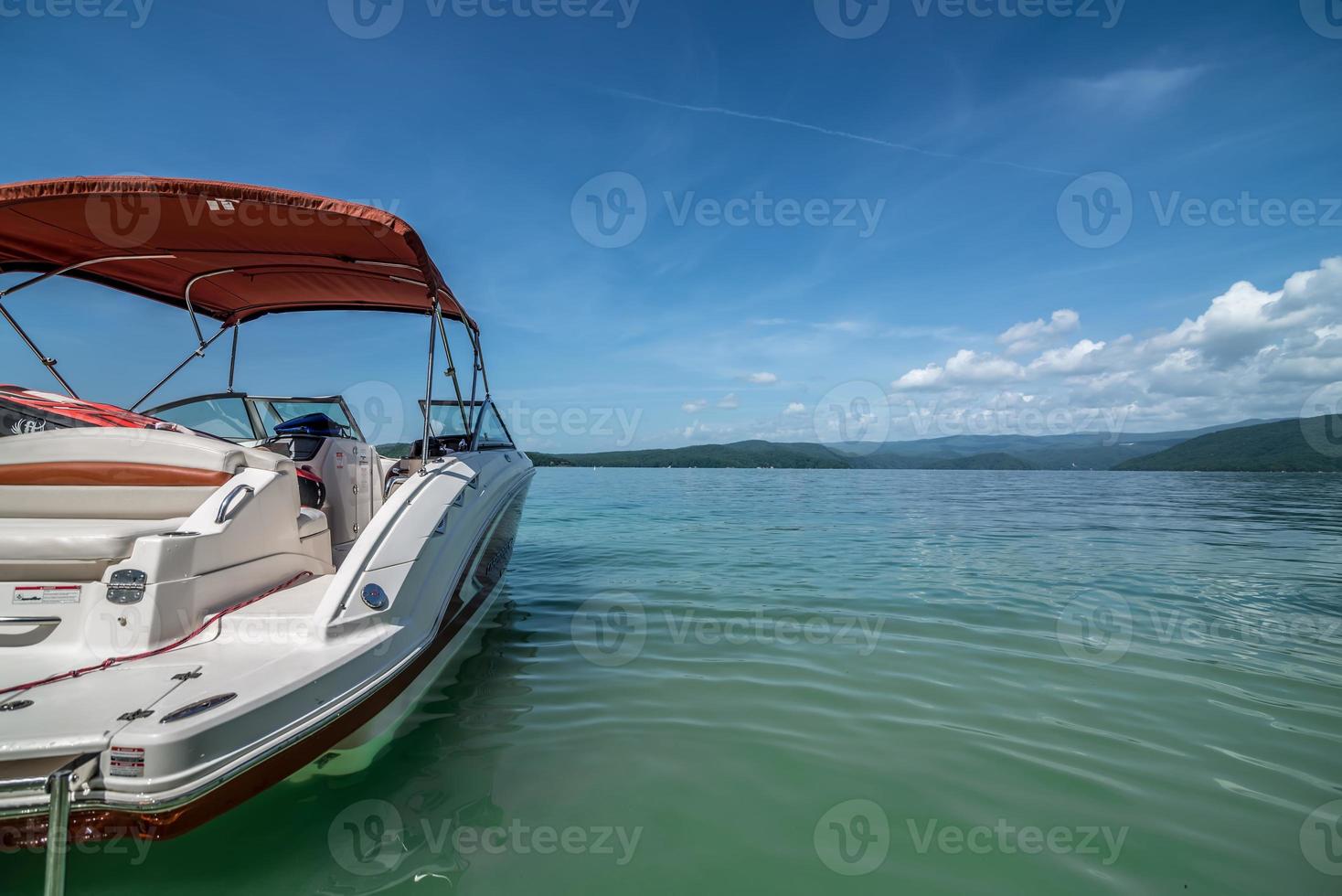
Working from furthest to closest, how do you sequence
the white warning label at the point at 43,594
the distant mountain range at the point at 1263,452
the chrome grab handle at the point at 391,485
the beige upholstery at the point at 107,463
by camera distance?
the distant mountain range at the point at 1263,452 < the chrome grab handle at the point at 391,485 < the beige upholstery at the point at 107,463 < the white warning label at the point at 43,594

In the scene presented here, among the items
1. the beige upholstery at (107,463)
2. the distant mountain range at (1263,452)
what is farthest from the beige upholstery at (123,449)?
the distant mountain range at (1263,452)

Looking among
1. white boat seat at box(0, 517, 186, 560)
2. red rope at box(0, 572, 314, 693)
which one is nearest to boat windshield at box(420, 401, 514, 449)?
red rope at box(0, 572, 314, 693)

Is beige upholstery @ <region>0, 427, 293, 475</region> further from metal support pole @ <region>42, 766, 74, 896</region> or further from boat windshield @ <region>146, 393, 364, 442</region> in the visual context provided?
boat windshield @ <region>146, 393, 364, 442</region>

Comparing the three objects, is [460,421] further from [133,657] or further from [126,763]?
[126,763]

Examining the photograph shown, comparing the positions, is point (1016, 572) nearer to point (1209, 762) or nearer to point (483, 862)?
point (1209, 762)

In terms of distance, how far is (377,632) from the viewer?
2.69 m

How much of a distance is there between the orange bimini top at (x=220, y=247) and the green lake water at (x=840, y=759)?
8.94ft

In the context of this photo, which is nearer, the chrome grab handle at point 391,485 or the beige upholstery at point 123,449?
the beige upholstery at point 123,449

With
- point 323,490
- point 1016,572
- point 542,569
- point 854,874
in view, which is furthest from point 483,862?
Answer: point 1016,572

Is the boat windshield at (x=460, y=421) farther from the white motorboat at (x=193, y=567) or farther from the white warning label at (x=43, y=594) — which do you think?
the white warning label at (x=43, y=594)

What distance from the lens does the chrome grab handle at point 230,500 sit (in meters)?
2.66

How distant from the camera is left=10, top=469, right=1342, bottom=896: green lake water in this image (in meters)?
2.17

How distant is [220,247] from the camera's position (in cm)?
407

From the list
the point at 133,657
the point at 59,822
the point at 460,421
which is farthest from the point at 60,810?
the point at 460,421
